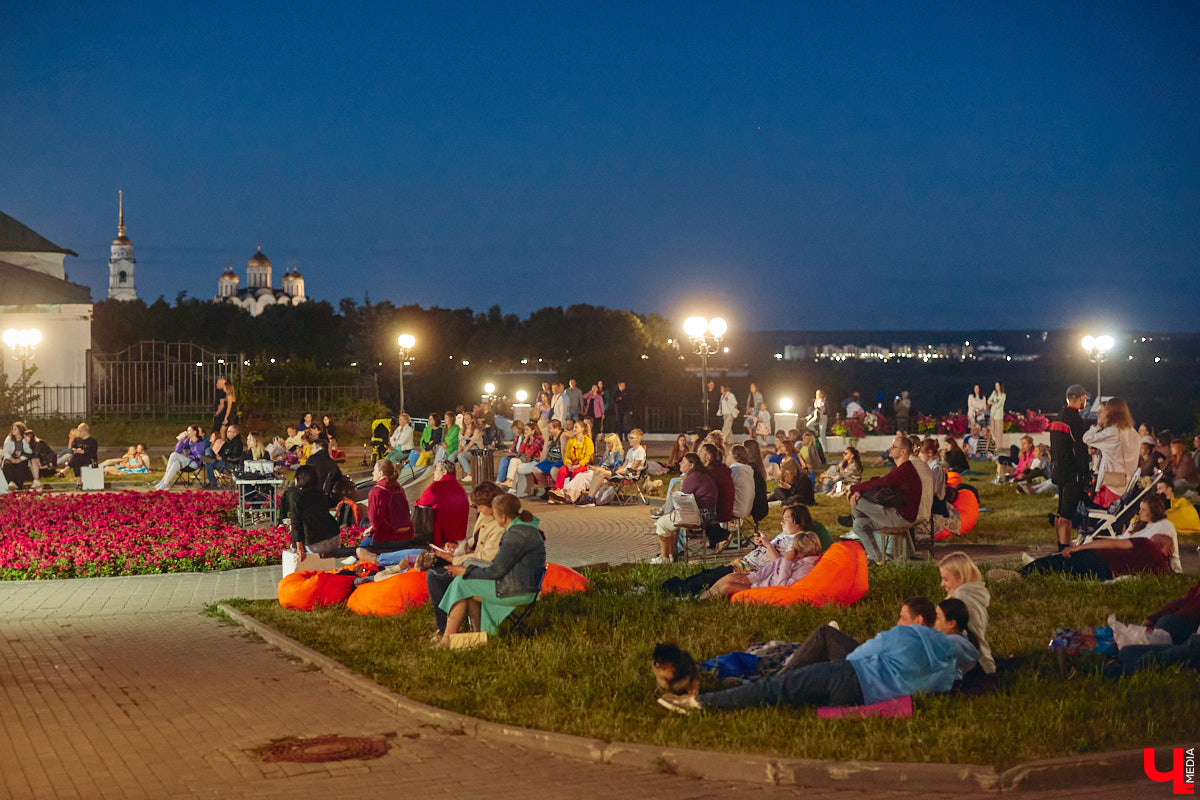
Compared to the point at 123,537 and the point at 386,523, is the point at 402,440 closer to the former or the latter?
the point at 123,537

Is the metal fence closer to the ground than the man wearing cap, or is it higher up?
higher up

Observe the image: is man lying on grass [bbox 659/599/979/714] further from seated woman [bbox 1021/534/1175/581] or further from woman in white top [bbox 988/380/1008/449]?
woman in white top [bbox 988/380/1008/449]

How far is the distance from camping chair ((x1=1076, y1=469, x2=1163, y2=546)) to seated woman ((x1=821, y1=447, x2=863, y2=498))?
573 cm

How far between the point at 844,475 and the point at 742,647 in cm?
1165

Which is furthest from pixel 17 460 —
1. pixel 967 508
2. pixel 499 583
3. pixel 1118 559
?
pixel 1118 559

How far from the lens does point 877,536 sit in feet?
41.0

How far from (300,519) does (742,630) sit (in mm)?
4910

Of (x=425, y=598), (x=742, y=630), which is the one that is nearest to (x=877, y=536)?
(x=742, y=630)

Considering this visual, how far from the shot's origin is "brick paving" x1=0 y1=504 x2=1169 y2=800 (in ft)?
19.4

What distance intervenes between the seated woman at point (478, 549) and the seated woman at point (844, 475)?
9931 mm

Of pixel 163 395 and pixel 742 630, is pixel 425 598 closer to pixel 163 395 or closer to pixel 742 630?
pixel 742 630

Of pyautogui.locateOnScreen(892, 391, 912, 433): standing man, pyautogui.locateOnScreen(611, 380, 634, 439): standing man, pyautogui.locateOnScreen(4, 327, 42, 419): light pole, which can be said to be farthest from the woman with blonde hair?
pyautogui.locateOnScreen(4, 327, 42, 419): light pole

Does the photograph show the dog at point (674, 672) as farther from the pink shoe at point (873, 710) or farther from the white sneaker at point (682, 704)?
the pink shoe at point (873, 710)

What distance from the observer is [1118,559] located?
11.1m
